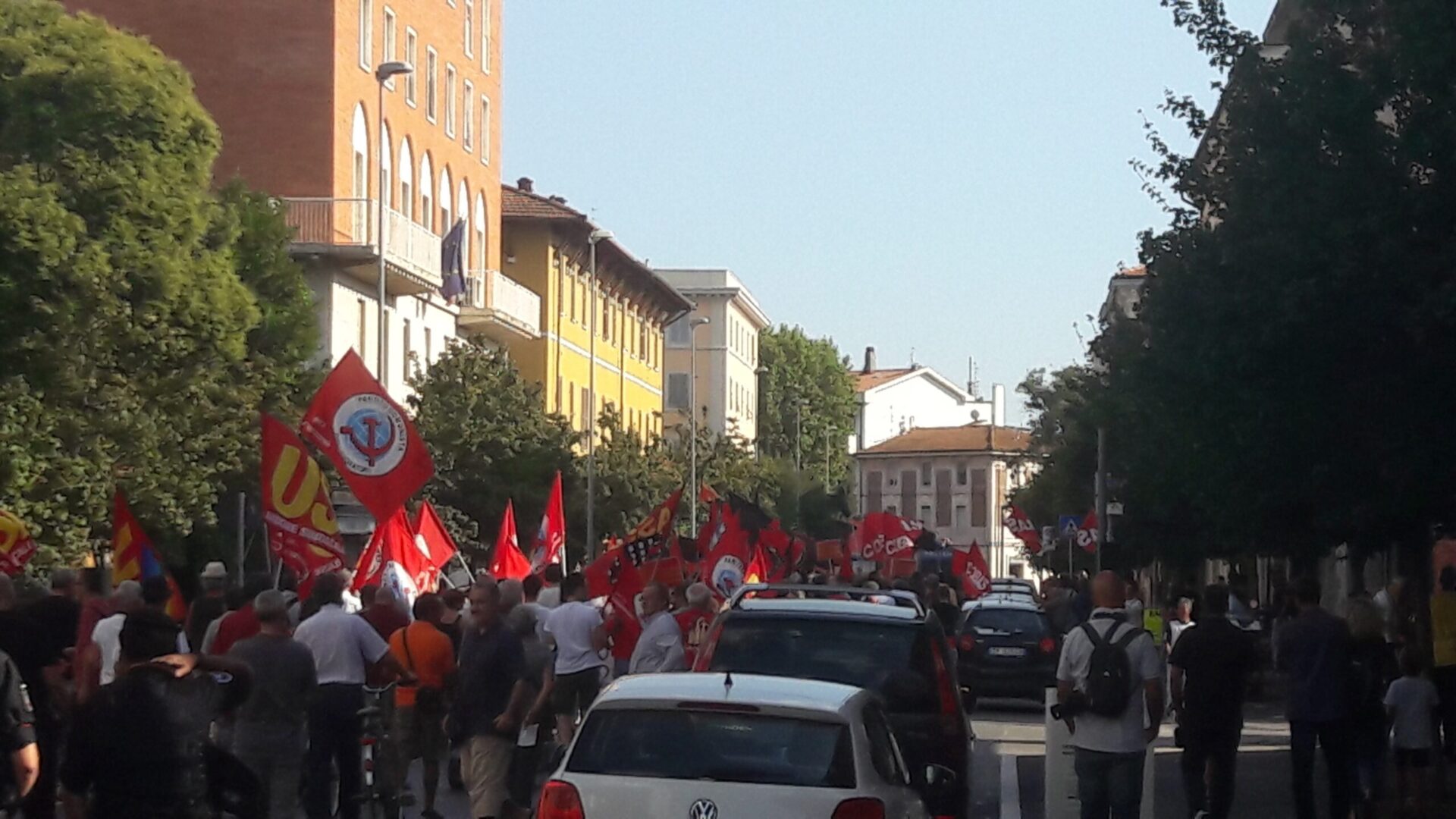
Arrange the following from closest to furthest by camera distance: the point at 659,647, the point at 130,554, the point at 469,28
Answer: the point at 659,647 → the point at 130,554 → the point at 469,28

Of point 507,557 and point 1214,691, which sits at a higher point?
point 507,557

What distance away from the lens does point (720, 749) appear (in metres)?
9.48

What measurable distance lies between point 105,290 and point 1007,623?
15110 mm

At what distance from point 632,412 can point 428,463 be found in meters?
62.3

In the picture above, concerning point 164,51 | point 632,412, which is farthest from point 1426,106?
point 632,412

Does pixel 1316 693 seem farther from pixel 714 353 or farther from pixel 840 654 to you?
pixel 714 353

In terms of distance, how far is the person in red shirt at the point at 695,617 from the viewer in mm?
19469

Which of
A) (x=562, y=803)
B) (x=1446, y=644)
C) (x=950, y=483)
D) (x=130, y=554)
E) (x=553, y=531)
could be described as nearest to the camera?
(x=562, y=803)

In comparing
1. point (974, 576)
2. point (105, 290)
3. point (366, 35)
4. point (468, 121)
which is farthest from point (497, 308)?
point (105, 290)

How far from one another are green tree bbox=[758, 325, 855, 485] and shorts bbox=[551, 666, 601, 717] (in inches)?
4827

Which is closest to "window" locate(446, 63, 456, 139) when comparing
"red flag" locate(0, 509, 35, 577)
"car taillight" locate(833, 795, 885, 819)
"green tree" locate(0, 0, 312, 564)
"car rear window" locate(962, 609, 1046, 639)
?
"green tree" locate(0, 0, 312, 564)

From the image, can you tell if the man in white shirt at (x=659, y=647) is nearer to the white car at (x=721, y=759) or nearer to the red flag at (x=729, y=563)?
the white car at (x=721, y=759)

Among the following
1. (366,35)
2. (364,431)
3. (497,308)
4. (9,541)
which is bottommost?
(9,541)

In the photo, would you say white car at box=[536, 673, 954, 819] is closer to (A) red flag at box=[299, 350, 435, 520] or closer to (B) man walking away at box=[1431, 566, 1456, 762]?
(B) man walking away at box=[1431, 566, 1456, 762]
